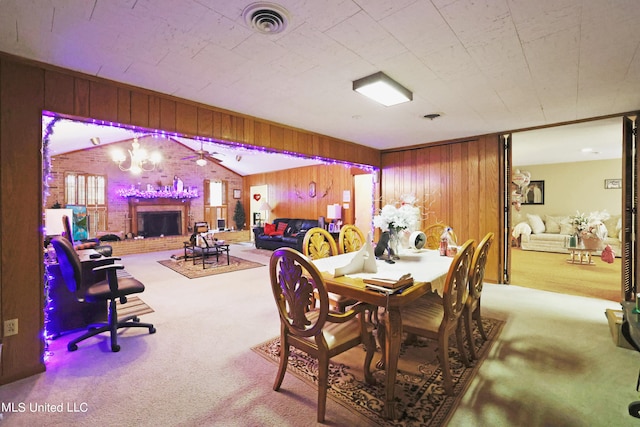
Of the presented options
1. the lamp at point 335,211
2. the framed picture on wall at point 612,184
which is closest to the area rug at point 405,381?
the lamp at point 335,211

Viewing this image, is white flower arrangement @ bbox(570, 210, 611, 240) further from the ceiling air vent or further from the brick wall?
the brick wall

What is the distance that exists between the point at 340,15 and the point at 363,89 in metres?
0.97

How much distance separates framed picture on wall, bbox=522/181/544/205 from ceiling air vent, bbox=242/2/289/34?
28.3ft

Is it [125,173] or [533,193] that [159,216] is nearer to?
[125,173]

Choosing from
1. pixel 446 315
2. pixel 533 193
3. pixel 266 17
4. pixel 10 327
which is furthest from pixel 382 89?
pixel 533 193

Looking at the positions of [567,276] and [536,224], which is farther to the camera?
[536,224]

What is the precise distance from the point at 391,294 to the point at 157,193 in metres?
8.64

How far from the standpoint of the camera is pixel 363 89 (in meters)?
2.55

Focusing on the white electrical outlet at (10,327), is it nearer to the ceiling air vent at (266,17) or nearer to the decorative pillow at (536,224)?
the ceiling air vent at (266,17)

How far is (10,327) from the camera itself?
6.76 ft

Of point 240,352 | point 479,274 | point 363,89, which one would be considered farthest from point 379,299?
point 363,89

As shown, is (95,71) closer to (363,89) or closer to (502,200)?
(363,89)

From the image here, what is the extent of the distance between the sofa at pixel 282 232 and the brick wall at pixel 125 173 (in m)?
2.78

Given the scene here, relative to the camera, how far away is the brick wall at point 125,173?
23.7ft
